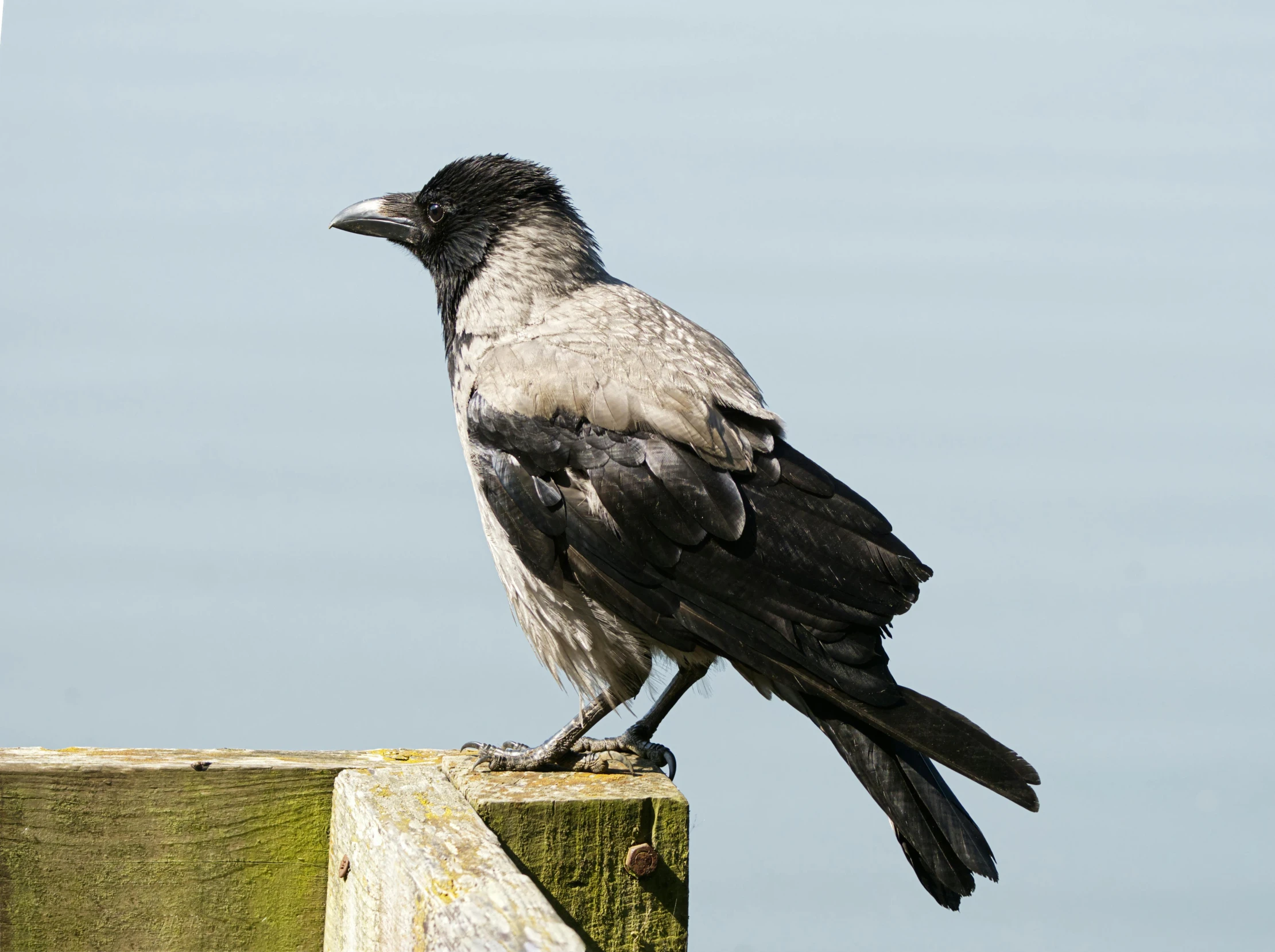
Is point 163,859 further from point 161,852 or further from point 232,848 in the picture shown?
point 232,848

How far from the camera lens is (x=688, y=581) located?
142 inches

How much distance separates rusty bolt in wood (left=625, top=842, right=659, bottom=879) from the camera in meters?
3.00

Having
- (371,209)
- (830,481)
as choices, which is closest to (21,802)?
(830,481)

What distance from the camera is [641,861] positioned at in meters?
3.00

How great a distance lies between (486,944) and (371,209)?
3.32 meters

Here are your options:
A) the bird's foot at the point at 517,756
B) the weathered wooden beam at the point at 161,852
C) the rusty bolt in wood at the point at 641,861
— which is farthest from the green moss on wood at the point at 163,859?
the rusty bolt in wood at the point at 641,861

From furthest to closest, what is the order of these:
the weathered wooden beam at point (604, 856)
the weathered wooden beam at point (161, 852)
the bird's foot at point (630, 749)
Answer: the bird's foot at point (630, 749), the weathered wooden beam at point (161, 852), the weathered wooden beam at point (604, 856)

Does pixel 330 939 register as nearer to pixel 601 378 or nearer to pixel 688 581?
pixel 688 581

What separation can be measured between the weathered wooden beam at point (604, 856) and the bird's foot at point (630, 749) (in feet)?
2.79

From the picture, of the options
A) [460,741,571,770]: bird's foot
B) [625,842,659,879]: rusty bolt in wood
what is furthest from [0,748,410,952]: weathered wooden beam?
[625,842,659,879]: rusty bolt in wood

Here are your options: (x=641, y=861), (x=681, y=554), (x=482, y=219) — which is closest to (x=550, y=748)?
(x=681, y=554)

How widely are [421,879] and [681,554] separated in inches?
52.1

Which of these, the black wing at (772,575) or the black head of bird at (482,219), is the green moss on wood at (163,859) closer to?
the black wing at (772,575)

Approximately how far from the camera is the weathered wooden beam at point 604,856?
2.99 m
